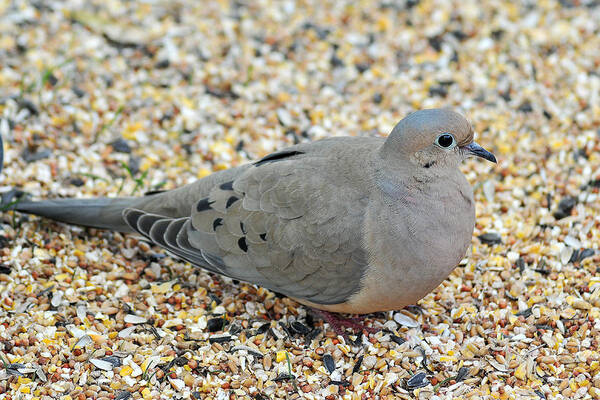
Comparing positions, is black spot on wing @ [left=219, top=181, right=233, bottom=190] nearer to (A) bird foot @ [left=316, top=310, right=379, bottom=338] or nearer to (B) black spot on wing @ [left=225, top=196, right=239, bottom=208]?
(B) black spot on wing @ [left=225, top=196, right=239, bottom=208]

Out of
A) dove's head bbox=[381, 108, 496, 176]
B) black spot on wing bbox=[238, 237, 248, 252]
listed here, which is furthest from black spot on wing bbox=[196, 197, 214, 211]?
dove's head bbox=[381, 108, 496, 176]

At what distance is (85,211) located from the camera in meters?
4.54

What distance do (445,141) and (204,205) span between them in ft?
4.45

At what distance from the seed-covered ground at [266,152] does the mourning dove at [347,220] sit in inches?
13.9

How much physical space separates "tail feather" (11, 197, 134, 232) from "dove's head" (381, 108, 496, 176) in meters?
1.63

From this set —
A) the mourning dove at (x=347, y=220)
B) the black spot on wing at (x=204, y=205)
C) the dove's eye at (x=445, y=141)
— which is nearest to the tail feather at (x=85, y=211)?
the mourning dove at (x=347, y=220)

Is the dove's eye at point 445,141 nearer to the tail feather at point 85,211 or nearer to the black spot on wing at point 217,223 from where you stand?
the black spot on wing at point 217,223

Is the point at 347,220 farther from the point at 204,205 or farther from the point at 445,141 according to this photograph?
the point at 204,205

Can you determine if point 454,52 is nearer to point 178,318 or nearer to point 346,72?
point 346,72

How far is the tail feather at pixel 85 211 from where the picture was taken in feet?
14.9

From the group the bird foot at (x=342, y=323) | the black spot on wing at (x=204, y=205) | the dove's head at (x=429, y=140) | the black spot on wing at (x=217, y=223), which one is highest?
the dove's head at (x=429, y=140)

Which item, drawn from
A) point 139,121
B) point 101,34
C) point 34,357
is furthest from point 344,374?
point 101,34

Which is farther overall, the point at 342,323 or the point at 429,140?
the point at 342,323

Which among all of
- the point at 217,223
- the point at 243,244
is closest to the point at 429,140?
the point at 243,244
